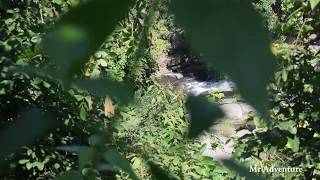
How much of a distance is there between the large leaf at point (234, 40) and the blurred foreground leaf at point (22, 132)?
0.43 ft

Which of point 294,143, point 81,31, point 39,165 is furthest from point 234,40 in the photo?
point 39,165

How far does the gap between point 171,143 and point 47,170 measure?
84 centimetres

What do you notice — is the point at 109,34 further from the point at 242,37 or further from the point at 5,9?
the point at 5,9

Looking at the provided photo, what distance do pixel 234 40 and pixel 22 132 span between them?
0.15 m

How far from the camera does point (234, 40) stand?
0.44 ft

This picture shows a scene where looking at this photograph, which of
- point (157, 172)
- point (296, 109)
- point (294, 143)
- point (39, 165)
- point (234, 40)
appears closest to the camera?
point (234, 40)

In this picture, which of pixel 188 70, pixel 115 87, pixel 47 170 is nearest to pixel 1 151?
pixel 115 87

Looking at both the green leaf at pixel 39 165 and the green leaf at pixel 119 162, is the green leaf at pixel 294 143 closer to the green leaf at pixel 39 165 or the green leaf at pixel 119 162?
the green leaf at pixel 39 165

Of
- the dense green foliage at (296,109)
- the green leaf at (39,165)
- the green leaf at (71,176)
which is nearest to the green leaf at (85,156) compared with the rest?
the green leaf at (71,176)

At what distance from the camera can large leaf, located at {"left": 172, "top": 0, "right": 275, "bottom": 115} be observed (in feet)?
0.43

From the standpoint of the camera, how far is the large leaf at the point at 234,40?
0.43 ft

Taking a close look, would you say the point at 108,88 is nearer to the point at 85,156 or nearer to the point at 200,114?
the point at 200,114

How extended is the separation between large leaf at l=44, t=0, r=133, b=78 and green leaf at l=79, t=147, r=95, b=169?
171 mm

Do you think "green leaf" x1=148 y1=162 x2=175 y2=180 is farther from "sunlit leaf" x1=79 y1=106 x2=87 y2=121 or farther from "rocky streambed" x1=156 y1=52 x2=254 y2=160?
"sunlit leaf" x1=79 y1=106 x2=87 y2=121
